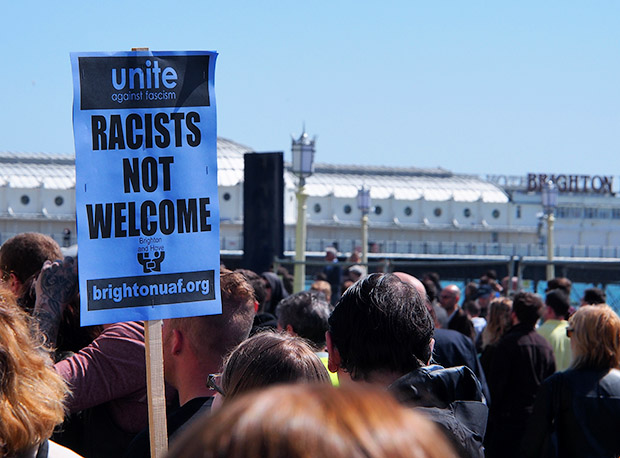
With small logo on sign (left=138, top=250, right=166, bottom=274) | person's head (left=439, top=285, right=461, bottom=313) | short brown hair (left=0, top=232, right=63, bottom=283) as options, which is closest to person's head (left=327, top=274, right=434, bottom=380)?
small logo on sign (left=138, top=250, right=166, bottom=274)

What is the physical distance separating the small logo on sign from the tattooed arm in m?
0.58

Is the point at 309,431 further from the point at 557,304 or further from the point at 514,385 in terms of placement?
the point at 557,304

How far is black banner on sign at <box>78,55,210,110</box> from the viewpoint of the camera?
11.5 feet

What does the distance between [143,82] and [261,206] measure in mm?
9609

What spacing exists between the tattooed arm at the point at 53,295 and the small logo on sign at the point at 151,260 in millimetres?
579

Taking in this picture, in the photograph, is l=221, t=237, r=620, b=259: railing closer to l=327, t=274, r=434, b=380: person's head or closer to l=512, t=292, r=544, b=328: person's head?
l=512, t=292, r=544, b=328: person's head

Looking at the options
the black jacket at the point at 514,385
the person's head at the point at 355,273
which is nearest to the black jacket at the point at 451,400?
the black jacket at the point at 514,385

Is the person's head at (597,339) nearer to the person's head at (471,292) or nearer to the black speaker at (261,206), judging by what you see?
the person's head at (471,292)

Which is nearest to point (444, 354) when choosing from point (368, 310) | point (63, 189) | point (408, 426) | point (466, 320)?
point (466, 320)

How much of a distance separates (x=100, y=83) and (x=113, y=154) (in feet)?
0.92

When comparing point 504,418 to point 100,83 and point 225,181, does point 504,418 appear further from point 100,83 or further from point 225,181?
point 225,181

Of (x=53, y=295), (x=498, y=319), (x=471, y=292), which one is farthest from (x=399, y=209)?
(x=53, y=295)

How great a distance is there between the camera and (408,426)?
108 cm

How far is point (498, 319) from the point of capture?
8055mm
